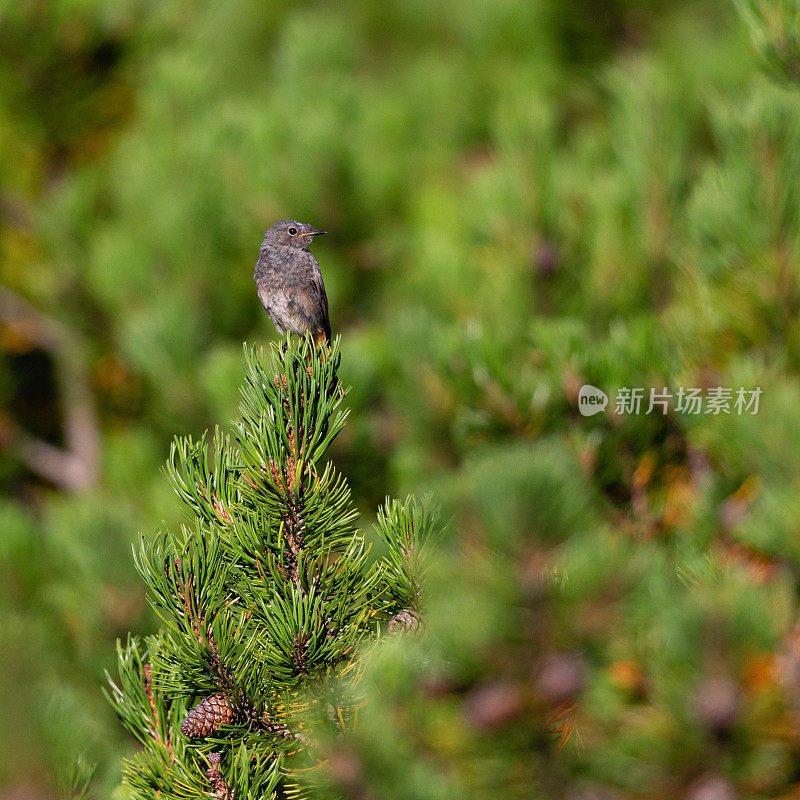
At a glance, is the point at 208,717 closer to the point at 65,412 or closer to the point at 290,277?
the point at 290,277

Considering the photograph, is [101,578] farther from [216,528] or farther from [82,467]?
[82,467]

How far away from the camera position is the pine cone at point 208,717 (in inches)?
38.0

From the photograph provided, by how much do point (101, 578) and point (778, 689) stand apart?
1596 millimetres

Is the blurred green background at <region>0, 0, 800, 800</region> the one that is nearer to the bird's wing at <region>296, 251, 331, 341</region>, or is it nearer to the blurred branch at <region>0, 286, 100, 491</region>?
the blurred branch at <region>0, 286, 100, 491</region>

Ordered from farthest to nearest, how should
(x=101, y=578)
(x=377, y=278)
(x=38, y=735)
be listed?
(x=377, y=278)
(x=101, y=578)
(x=38, y=735)

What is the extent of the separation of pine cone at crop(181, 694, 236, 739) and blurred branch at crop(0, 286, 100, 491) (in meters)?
2.96

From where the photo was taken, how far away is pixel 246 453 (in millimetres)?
1018

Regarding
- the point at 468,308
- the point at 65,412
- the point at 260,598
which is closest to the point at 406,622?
the point at 260,598

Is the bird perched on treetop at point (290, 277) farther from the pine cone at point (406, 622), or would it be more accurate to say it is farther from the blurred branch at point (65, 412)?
the blurred branch at point (65, 412)

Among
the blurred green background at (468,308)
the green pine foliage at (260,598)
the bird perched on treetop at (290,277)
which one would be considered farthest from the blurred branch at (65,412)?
the green pine foliage at (260,598)

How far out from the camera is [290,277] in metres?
1.91

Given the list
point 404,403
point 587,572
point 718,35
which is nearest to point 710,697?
point 587,572

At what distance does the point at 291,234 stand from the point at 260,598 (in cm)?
113

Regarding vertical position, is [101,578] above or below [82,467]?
below
